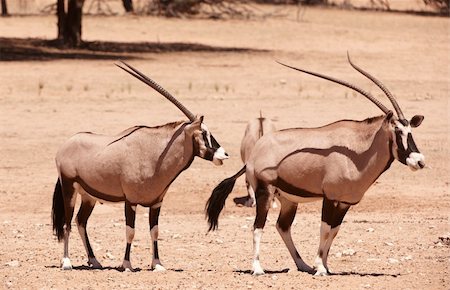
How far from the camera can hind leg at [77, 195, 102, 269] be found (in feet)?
33.8

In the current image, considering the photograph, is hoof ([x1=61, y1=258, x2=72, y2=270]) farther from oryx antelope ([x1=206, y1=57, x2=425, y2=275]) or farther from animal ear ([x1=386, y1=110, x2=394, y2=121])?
animal ear ([x1=386, y1=110, x2=394, y2=121])

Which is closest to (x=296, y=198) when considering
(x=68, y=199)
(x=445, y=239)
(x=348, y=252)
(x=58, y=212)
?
(x=348, y=252)

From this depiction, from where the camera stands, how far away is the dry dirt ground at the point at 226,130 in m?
10.2

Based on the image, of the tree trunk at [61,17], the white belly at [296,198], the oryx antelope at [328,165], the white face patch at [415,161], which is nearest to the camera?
the white face patch at [415,161]

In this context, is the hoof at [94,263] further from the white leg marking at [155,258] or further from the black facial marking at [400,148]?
the black facial marking at [400,148]

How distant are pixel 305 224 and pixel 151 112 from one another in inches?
370

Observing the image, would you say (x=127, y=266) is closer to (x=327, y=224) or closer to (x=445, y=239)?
(x=327, y=224)

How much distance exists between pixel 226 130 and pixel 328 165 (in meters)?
10.6

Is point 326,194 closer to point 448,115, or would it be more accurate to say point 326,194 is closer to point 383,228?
point 383,228

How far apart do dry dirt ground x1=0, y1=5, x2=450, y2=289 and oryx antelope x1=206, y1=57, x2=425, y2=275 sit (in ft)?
1.66

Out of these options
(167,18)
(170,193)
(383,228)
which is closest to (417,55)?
(167,18)

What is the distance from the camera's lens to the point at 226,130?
2031cm

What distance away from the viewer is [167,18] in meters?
42.3

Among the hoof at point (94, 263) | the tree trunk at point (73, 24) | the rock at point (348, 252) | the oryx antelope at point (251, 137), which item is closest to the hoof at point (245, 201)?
the oryx antelope at point (251, 137)
